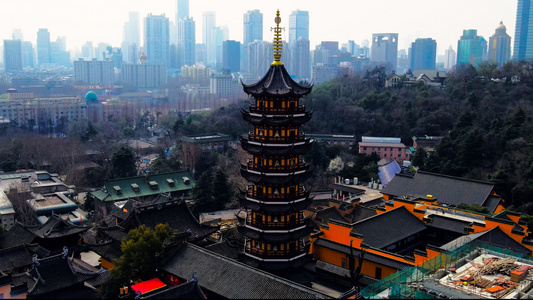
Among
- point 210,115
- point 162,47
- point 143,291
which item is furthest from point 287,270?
point 162,47

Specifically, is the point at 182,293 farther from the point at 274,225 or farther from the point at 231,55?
the point at 231,55

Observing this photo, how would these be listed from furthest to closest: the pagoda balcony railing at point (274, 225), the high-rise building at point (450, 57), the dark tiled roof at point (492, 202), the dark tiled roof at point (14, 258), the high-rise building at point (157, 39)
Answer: the high-rise building at point (450, 57), the high-rise building at point (157, 39), the dark tiled roof at point (492, 202), the dark tiled roof at point (14, 258), the pagoda balcony railing at point (274, 225)

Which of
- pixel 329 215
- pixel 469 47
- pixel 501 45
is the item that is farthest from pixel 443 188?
pixel 469 47

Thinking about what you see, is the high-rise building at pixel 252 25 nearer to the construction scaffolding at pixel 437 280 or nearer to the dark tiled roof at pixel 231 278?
the dark tiled roof at pixel 231 278

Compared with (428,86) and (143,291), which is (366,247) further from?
(428,86)

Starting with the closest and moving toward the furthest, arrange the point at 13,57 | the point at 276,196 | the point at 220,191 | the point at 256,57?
1. the point at 276,196
2. the point at 220,191
3. the point at 256,57
4. the point at 13,57

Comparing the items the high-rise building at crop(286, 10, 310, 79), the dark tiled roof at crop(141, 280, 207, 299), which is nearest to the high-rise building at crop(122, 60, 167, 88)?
the high-rise building at crop(286, 10, 310, 79)

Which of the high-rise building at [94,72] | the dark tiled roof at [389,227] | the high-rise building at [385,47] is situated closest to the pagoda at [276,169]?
the dark tiled roof at [389,227]
